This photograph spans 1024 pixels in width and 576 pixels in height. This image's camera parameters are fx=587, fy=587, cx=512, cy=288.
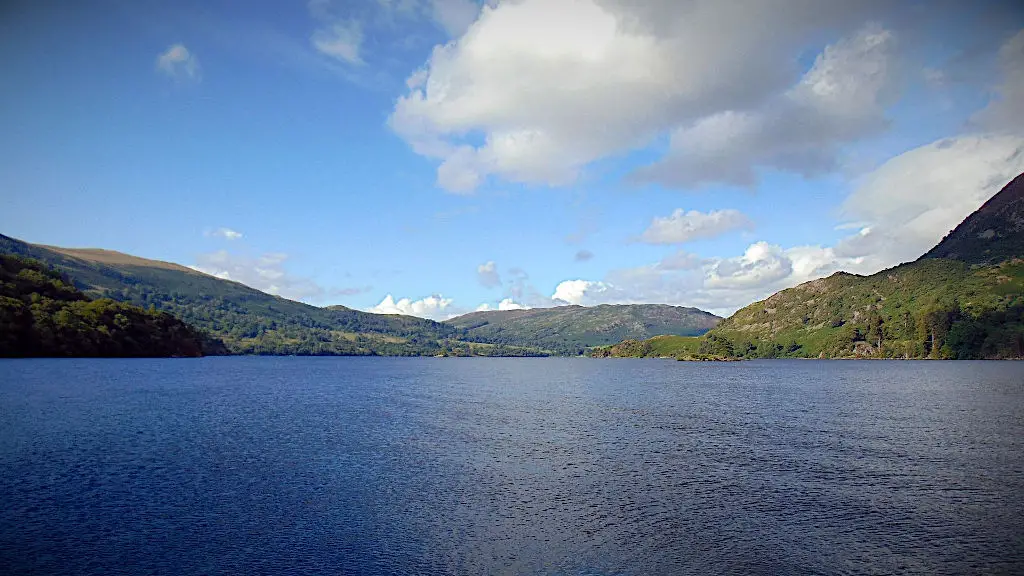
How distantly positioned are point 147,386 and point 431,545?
112509 millimetres

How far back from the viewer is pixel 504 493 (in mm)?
38281

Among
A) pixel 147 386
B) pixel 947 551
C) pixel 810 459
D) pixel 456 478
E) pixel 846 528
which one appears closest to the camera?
pixel 947 551

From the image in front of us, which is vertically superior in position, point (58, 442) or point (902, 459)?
point (902, 459)

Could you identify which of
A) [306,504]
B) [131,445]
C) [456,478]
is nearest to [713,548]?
[456,478]

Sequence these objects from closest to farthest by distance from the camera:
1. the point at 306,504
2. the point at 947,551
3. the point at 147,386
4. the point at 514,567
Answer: the point at 514,567 < the point at 947,551 < the point at 306,504 < the point at 147,386

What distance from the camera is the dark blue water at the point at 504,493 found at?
27.0m

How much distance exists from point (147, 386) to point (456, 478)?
101686mm

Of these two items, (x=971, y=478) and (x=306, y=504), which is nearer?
(x=306, y=504)

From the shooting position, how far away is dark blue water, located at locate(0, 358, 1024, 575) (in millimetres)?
26969

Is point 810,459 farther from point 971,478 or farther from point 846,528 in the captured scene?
point 846,528

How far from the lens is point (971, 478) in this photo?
43.0m

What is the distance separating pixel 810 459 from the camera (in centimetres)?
5025

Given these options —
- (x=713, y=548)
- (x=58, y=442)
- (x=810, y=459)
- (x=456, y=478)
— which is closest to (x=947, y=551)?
(x=713, y=548)

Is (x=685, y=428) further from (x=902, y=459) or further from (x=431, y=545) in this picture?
(x=431, y=545)
